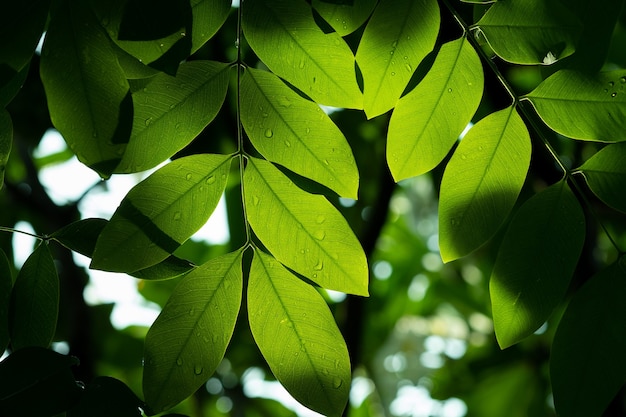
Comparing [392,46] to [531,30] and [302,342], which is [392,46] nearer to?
[531,30]

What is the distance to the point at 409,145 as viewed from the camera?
3.28ft

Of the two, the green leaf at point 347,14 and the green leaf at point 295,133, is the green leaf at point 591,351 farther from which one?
the green leaf at point 347,14

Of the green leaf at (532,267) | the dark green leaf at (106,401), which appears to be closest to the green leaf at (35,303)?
the dark green leaf at (106,401)

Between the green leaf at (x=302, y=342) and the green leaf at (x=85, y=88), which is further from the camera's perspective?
the green leaf at (x=302, y=342)

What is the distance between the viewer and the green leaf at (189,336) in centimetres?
91

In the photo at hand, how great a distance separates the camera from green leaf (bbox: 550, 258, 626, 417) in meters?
0.93

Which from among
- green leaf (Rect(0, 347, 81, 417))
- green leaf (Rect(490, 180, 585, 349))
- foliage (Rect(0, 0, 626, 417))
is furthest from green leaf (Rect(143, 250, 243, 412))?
green leaf (Rect(490, 180, 585, 349))

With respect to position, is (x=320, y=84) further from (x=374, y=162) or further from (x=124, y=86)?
(x=374, y=162)

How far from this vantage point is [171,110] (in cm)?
97

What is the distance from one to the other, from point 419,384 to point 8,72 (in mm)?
2857

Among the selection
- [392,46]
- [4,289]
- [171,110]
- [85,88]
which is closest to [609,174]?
[392,46]

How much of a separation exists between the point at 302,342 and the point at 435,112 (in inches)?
14.6

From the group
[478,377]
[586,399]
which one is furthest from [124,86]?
[478,377]

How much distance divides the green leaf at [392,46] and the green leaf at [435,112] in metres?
0.03
